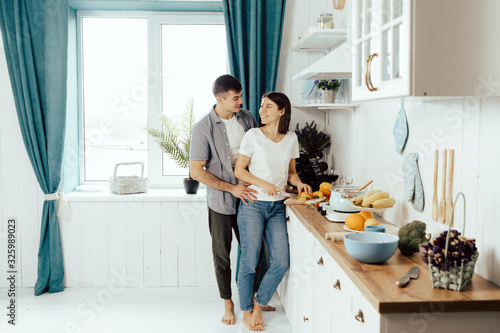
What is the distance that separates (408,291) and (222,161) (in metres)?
1.80

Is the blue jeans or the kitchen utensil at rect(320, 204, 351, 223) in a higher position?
the kitchen utensil at rect(320, 204, 351, 223)

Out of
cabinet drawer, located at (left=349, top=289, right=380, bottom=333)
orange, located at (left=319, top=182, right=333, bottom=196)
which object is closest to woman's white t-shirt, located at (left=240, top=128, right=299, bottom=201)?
orange, located at (left=319, top=182, right=333, bottom=196)

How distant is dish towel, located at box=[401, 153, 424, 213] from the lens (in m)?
2.13

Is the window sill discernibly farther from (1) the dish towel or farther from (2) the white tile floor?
(1) the dish towel

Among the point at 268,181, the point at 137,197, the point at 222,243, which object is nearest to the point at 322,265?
the point at 268,181

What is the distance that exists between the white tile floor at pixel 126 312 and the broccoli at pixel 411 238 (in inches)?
55.0

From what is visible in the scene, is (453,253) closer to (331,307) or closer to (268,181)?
(331,307)

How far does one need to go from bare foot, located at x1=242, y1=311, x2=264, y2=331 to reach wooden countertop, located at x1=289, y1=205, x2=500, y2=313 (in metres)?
1.34

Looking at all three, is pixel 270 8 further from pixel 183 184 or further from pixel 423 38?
pixel 423 38

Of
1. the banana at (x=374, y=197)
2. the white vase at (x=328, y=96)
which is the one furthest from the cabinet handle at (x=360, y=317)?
the white vase at (x=328, y=96)

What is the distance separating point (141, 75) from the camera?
4.07 metres

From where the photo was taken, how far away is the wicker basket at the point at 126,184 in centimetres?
381

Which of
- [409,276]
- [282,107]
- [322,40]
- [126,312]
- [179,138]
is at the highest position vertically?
[322,40]

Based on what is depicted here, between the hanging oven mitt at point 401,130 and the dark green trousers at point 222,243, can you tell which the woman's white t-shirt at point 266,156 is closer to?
the dark green trousers at point 222,243
